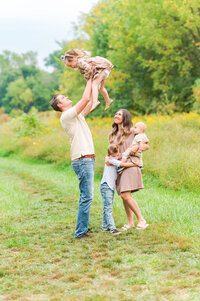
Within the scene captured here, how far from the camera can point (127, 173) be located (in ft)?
17.6

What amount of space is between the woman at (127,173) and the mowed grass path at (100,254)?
334mm

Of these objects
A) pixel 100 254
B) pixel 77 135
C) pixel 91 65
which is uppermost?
pixel 91 65

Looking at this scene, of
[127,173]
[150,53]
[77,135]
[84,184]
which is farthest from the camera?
[150,53]

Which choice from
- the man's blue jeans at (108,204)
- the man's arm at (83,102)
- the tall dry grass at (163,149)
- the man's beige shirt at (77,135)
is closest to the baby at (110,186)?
the man's blue jeans at (108,204)

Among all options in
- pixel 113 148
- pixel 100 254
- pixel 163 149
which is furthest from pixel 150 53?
pixel 100 254

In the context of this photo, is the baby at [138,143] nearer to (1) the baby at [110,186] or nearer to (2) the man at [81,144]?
(1) the baby at [110,186]

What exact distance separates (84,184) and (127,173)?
65cm

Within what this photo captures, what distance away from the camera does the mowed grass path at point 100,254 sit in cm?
350

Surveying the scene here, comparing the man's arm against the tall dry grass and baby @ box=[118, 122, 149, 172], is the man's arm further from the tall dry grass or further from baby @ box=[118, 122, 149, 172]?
the tall dry grass

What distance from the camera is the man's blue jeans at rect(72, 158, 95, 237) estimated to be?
5.07 meters

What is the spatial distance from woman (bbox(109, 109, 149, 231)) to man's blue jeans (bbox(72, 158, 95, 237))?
1.60ft

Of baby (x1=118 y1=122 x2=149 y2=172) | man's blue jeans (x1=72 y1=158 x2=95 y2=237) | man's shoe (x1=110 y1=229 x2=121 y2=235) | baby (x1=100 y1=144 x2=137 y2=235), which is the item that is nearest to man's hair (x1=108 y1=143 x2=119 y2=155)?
baby (x1=100 y1=144 x2=137 y2=235)

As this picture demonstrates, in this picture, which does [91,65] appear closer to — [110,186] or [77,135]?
[77,135]

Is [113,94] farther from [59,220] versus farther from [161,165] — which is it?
[59,220]
